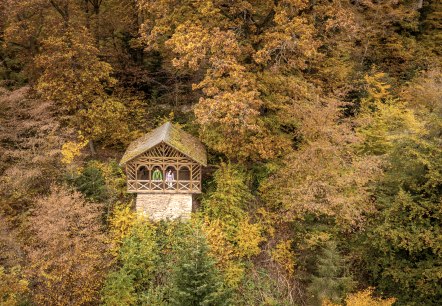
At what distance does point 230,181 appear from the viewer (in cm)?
1669

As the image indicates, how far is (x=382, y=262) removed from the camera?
14.5 metres

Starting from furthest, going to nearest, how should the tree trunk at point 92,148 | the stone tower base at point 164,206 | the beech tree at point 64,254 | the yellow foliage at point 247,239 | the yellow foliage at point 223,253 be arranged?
the tree trunk at point 92,148 < the stone tower base at point 164,206 < the yellow foliage at point 247,239 < the yellow foliage at point 223,253 < the beech tree at point 64,254

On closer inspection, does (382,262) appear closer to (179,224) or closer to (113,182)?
(179,224)

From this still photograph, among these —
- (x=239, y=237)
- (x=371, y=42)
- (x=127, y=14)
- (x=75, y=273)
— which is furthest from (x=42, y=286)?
(x=371, y=42)

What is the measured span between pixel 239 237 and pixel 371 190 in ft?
20.2

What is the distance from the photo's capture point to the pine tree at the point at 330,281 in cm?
1334

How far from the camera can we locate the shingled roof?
15820 mm

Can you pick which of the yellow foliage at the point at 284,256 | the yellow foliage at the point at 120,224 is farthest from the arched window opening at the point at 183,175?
the yellow foliage at the point at 284,256

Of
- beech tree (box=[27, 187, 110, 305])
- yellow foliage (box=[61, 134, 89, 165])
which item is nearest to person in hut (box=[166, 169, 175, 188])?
beech tree (box=[27, 187, 110, 305])

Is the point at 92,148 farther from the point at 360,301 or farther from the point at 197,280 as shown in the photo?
the point at 360,301

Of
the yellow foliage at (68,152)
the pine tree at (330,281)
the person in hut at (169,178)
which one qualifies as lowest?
the pine tree at (330,281)

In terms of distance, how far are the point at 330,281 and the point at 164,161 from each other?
8568 mm

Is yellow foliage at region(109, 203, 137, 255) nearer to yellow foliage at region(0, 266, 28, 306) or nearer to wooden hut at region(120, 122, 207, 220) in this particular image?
wooden hut at region(120, 122, 207, 220)

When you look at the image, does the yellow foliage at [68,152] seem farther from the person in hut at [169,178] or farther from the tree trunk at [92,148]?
the person in hut at [169,178]
